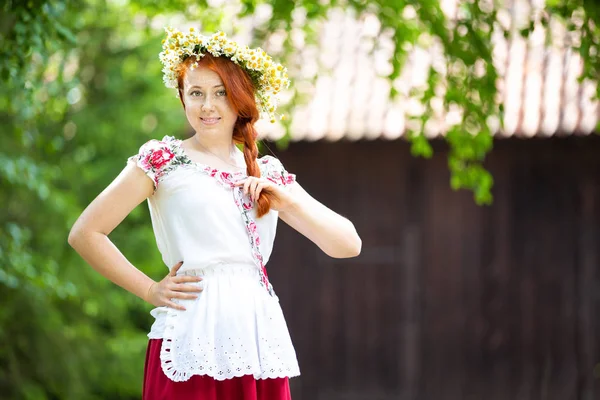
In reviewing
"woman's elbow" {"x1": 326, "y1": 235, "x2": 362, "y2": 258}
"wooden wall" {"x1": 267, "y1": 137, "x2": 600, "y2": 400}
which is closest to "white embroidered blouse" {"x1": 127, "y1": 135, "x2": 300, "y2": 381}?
"woman's elbow" {"x1": 326, "y1": 235, "x2": 362, "y2": 258}

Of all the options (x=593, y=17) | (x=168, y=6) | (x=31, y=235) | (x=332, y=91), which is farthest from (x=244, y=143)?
(x=332, y=91)

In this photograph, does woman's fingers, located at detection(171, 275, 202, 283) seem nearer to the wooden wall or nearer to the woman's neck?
the woman's neck

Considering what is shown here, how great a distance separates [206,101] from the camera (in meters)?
2.72

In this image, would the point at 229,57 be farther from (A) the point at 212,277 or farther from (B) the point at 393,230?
(B) the point at 393,230

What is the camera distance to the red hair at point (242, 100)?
270 cm

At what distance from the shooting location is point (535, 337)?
8.74m

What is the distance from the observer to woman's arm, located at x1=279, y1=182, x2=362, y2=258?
2.67 meters

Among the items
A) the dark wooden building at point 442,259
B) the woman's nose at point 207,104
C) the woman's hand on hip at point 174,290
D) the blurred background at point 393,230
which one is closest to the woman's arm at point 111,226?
the woman's hand on hip at point 174,290

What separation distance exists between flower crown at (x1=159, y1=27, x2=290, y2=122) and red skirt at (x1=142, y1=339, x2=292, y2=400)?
0.77m

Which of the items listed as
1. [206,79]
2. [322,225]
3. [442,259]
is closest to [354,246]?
[322,225]

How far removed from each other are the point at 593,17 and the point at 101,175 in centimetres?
510

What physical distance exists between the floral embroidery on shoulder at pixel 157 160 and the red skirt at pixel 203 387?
0.45m

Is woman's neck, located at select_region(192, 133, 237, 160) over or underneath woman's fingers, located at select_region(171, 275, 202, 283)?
over

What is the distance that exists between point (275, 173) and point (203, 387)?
64 cm
